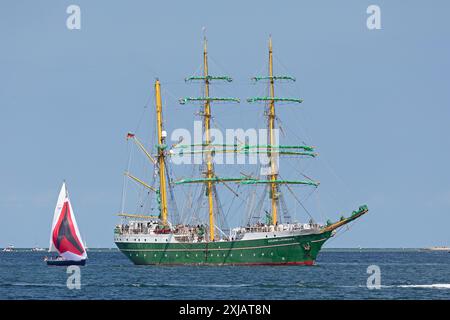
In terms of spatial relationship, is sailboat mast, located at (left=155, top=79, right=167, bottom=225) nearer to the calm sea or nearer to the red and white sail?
the red and white sail

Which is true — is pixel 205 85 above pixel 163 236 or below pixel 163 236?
above

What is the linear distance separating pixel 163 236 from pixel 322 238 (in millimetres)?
21789

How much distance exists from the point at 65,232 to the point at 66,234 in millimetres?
321

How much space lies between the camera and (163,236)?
120m

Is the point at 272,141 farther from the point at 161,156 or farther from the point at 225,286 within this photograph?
the point at 225,286

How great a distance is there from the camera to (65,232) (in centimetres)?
12512

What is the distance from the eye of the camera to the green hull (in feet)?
367

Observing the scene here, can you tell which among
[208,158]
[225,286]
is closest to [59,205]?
[208,158]

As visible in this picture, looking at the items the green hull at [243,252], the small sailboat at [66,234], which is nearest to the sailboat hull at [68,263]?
the small sailboat at [66,234]

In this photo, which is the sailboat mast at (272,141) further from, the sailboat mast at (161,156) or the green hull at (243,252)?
the sailboat mast at (161,156)

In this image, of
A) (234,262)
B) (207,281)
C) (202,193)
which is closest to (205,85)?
(202,193)

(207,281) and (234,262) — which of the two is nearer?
(207,281)

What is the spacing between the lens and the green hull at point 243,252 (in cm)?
11200
